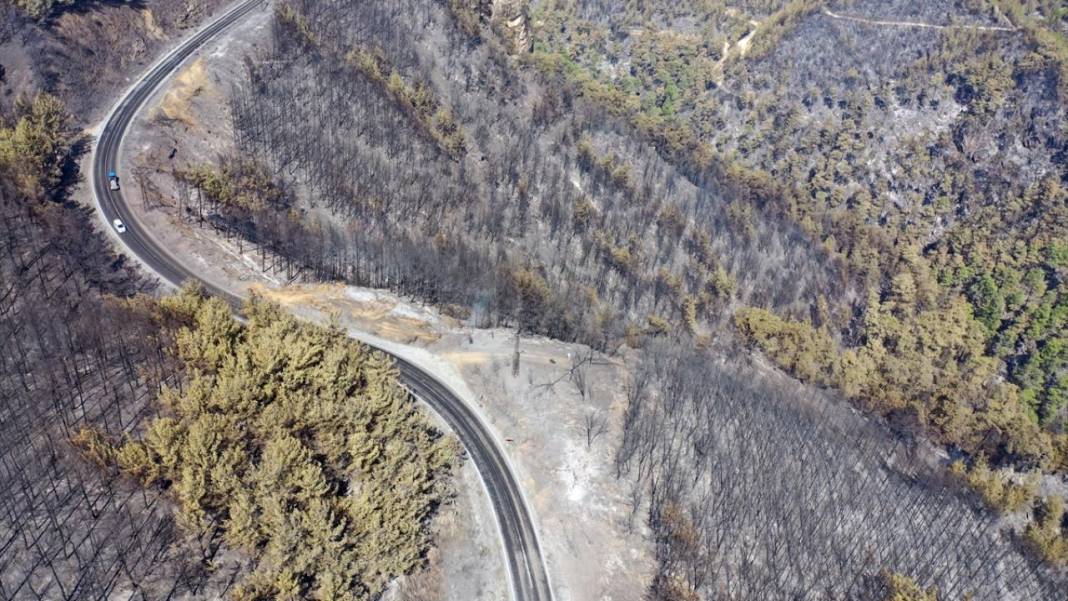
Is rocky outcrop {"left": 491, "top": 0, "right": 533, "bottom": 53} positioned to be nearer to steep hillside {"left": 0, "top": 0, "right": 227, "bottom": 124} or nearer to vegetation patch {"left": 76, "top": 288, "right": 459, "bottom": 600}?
steep hillside {"left": 0, "top": 0, "right": 227, "bottom": 124}

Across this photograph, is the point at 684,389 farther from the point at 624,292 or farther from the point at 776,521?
the point at 624,292

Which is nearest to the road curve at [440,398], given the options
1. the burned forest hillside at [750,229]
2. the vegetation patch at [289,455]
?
the vegetation patch at [289,455]

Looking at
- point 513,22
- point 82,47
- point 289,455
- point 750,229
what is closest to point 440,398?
point 289,455

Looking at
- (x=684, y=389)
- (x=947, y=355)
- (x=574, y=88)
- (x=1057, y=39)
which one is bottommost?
(x=947, y=355)

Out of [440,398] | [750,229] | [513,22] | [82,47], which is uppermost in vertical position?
[513,22]

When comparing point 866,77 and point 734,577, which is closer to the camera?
point 734,577

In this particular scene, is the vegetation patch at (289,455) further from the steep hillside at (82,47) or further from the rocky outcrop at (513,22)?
the rocky outcrop at (513,22)

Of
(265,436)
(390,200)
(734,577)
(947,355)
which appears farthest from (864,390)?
(265,436)

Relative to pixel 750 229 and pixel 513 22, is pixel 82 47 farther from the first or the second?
pixel 750 229

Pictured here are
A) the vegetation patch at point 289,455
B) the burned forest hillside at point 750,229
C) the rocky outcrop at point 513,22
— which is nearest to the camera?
the vegetation patch at point 289,455
